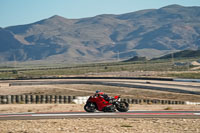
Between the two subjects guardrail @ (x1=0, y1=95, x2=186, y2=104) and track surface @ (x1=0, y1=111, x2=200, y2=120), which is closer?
track surface @ (x1=0, y1=111, x2=200, y2=120)

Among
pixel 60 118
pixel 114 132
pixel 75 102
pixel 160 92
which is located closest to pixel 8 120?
pixel 60 118

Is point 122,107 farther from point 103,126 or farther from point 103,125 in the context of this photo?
point 103,126

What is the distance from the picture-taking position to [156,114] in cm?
1972

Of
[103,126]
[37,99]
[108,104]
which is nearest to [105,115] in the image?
[108,104]

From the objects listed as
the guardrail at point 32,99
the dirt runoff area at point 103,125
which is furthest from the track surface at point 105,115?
the guardrail at point 32,99

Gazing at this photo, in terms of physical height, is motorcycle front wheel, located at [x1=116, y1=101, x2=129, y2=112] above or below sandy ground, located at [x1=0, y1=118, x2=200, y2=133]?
above

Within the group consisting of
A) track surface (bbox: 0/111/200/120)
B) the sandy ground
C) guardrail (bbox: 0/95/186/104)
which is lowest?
the sandy ground

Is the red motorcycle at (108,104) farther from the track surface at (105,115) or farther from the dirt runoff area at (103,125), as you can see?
the dirt runoff area at (103,125)

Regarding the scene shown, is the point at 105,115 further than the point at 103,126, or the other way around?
the point at 105,115

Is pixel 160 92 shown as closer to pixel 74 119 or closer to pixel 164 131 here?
pixel 74 119

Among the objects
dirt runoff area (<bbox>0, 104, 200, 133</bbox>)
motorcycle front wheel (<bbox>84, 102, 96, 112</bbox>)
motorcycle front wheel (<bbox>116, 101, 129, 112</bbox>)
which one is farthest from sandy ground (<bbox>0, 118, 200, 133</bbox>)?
motorcycle front wheel (<bbox>84, 102, 96, 112</bbox>)

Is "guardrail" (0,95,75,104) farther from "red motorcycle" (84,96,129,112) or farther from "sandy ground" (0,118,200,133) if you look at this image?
"sandy ground" (0,118,200,133)

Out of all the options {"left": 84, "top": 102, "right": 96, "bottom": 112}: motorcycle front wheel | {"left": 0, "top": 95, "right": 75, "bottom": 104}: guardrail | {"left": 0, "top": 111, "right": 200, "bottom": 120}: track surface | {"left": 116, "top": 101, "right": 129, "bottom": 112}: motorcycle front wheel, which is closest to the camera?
{"left": 0, "top": 111, "right": 200, "bottom": 120}: track surface

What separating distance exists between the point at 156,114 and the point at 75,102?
37.4 feet
